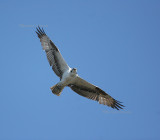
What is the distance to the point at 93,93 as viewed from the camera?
43.7ft

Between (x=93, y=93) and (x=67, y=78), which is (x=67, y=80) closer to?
(x=67, y=78)

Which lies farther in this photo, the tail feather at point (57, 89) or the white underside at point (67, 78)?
the tail feather at point (57, 89)

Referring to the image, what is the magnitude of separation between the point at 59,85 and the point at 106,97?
2.23 metres

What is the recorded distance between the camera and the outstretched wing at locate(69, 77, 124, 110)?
13.1 m

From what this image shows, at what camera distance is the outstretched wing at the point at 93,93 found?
1306 centimetres

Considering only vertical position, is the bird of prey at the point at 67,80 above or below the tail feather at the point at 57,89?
above

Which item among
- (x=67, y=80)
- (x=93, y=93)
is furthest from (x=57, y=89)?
(x=93, y=93)

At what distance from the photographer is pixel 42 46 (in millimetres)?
12852

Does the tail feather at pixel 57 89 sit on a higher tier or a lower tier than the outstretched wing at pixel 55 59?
lower

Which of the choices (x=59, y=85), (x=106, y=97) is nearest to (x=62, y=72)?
(x=59, y=85)

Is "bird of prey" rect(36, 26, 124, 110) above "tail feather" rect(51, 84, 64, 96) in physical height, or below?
above

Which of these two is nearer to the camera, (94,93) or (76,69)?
(76,69)

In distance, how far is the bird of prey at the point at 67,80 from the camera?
41.2 ft

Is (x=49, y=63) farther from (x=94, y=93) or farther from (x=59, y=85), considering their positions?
(x=94, y=93)
